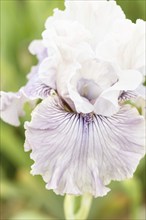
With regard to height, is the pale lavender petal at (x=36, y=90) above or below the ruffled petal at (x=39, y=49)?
below

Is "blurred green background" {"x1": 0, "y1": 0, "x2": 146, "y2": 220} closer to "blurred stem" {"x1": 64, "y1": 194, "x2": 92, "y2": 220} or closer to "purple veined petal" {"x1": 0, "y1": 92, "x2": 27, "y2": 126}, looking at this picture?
"blurred stem" {"x1": 64, "y1": 194, "x2": 92, "y2": 220}

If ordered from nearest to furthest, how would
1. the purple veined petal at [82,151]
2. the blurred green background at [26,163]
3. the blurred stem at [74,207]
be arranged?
1. the purple veined petal at [82,151]
2. the blurred stem at [74,207]
3. the blurred green background at [26,163]

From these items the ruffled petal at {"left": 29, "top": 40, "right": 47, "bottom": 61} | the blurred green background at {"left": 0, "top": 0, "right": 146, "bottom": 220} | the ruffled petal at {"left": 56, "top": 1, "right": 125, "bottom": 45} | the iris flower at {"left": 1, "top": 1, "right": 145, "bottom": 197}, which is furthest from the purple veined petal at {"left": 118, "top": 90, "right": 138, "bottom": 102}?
the blurred green background at {"left": 0, "top": 0, "right": 146, "bottom": 220}

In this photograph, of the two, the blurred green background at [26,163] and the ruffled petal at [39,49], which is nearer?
the ruffled petal at [39,49]

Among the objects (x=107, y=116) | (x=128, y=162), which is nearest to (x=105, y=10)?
(x=107, y=116)

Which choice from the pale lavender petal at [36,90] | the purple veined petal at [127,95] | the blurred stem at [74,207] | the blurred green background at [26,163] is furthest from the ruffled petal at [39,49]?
the blurred green background at [26,163]

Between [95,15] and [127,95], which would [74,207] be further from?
[95,15]

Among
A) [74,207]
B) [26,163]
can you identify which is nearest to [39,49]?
[74,207]

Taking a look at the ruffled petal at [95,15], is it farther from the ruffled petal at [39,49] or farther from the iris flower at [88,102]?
the ruffled petal at [39,49]

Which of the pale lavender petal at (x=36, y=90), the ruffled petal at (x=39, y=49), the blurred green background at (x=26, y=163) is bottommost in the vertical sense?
the blurred green background at (x=26, y=163)
